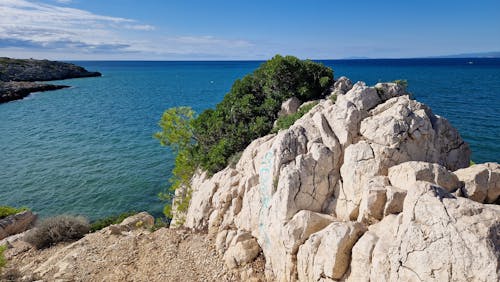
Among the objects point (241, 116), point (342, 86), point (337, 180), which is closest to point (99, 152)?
point (241, 116)

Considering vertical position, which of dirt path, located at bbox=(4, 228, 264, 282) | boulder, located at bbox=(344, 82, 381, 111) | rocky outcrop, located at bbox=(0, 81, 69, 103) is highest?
boulder, located at bbox=(344, 82, 381, 111)

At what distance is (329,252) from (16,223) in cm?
3013

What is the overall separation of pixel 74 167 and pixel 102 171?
15.6 feet

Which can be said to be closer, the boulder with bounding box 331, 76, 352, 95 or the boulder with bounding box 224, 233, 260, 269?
the boulder with bounding box 224, 233, 260, 269

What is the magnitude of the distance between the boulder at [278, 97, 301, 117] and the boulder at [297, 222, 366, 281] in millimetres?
15223

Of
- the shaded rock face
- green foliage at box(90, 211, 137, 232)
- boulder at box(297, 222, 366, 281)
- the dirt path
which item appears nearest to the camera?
boulder at box(297, 222, 366, 281)

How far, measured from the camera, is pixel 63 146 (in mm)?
51875

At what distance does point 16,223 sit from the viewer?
28969 millimetres

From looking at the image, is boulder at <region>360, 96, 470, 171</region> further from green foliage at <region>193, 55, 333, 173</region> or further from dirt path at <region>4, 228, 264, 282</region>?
green foliage at <region>193, 55, 333, 173</region>

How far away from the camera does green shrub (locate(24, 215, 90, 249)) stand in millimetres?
24172

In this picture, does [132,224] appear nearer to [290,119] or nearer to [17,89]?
[290,119]

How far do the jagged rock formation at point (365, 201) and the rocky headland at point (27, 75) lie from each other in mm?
116599

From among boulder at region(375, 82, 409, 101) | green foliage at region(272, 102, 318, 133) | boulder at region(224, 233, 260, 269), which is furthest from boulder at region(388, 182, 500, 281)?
green foliage at region(272, 102, 318, 133)

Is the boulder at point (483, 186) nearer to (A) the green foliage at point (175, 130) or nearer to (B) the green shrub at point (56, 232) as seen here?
(A) the green foliage at point (175, 130)
